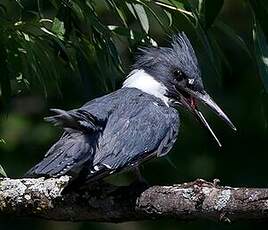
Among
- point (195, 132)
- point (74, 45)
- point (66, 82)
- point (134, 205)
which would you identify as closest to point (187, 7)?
point (74, 45)

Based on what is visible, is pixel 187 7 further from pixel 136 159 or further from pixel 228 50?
pixel 228 50

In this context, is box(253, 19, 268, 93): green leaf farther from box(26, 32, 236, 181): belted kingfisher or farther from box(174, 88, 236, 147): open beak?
box(174, 88, 236, 147): open beak

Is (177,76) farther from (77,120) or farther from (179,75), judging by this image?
(77,120)

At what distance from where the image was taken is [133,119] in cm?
308

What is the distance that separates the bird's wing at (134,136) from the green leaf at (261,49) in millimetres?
431

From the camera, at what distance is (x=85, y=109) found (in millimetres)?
2979

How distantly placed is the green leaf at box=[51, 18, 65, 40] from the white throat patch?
0.54 metres

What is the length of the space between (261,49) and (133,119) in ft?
1.60

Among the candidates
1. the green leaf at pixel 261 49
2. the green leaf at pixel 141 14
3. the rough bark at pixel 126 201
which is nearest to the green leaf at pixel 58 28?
the green leaf at pixel 141 14

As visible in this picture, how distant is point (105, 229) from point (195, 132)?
600 millimetres

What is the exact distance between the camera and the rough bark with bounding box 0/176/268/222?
2.57 m

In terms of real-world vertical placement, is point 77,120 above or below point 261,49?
below

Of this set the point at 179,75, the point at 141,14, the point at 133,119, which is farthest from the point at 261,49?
the point at 179,75

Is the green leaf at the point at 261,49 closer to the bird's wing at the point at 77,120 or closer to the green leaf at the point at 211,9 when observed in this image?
the green leaf at the point at 211,9
